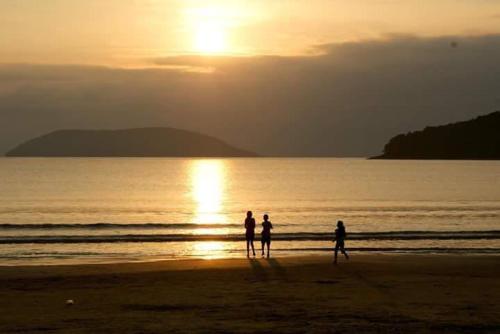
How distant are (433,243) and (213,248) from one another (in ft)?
41.5

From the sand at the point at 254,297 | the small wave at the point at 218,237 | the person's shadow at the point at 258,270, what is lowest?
the sand at the point at 254,297

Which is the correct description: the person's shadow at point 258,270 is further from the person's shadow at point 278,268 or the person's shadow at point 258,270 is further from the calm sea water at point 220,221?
the calm sea water at point 220,221

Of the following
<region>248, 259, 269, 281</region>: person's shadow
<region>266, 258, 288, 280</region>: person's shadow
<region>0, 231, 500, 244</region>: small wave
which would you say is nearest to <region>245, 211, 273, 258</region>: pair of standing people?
<region>266, 258, 288, 280</region>: person's shadow

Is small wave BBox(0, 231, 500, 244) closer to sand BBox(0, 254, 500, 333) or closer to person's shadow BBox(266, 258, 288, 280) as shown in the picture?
person's shadow BBox(266, 258, 288, 280)

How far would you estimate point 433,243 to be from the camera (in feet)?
142

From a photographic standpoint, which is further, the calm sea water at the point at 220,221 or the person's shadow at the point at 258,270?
the calm sea water at the point at 220,221

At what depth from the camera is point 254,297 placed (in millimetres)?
20094

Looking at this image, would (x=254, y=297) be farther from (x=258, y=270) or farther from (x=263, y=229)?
(x=263, y=229)

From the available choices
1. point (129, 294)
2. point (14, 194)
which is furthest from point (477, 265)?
point (14, 194)

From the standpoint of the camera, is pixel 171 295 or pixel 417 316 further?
pixel 171 295

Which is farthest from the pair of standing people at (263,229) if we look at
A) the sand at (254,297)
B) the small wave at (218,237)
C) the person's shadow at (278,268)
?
the small wave at (218,237)

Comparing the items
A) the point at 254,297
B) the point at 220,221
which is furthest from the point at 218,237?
the point at 254,297

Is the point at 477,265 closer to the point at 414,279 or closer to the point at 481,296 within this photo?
the point at 414,279

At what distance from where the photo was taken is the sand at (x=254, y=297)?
1656 cm
